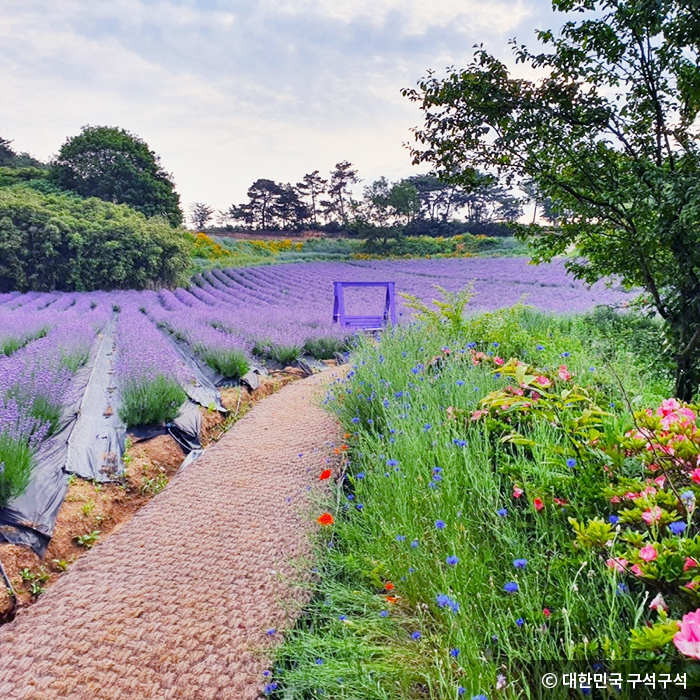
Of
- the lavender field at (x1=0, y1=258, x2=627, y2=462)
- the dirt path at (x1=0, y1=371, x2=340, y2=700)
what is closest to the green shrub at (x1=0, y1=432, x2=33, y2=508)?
the lavender field at (x1=0, y1=258, x2=627, y2=462)

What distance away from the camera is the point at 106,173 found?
80.3 feet

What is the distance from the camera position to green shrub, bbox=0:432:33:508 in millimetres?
2264

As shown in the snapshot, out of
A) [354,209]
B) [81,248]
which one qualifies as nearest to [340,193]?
[354,209]

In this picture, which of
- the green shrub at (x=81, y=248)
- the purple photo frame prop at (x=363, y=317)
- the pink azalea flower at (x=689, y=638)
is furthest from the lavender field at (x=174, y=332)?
the pink azalea flower at (x=689, y=638)

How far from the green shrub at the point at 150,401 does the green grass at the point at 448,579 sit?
75.8 inches

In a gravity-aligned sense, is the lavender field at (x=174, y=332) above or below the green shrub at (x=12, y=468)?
above

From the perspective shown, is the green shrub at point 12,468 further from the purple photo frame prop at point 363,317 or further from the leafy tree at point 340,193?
the leafy tree at point 340,193

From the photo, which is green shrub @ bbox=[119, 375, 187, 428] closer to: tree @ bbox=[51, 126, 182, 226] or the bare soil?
the bare soil

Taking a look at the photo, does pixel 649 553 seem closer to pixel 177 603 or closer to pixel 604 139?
pixel 177 603

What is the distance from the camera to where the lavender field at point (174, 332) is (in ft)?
11.1

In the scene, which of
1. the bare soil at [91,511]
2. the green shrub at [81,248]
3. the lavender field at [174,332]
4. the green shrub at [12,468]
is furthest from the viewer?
the green shrub at [81,248]

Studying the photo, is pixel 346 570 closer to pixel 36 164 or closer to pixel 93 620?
pixel 93 620

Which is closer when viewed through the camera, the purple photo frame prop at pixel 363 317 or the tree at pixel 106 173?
the purple photo frame prop at pixel 363 317

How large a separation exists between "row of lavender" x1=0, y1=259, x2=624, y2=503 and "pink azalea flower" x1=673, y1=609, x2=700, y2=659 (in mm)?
2769
